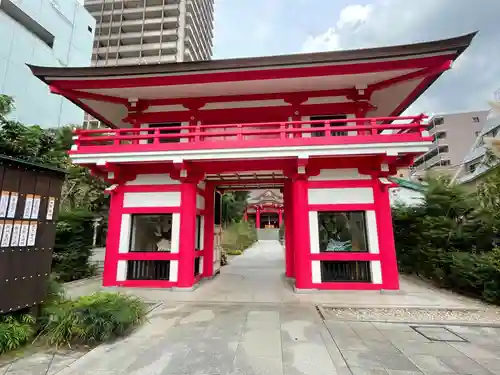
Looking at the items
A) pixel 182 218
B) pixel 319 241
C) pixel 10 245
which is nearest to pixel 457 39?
pixel 319 241

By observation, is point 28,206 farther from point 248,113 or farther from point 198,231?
point 248,113

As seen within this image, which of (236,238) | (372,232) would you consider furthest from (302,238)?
(236,238)

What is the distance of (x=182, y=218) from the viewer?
7.93 m

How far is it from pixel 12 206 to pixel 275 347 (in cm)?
446

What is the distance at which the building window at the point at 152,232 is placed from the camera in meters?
8.34

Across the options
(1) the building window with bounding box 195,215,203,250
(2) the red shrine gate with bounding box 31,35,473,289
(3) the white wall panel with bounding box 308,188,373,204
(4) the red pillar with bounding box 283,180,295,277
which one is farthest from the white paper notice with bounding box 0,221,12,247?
(4) the red pillar with bounding box 283,180,295,277

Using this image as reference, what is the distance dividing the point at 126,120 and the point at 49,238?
18.4ft

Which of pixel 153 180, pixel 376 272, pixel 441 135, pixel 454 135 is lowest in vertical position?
pixel 376 272

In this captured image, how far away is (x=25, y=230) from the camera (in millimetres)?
4156

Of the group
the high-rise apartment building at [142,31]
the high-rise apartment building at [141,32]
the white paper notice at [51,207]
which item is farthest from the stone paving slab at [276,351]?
the high-rise apartment building at [141,32]

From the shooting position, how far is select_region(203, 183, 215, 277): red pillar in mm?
9789

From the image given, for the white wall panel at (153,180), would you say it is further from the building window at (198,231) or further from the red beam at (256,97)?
the red beam at (256,97)

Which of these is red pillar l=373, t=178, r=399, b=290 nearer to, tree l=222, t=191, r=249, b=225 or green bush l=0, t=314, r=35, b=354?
green bush l=0, t=314, r=35, b=354

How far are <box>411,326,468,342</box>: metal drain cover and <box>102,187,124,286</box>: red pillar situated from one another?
779cm
